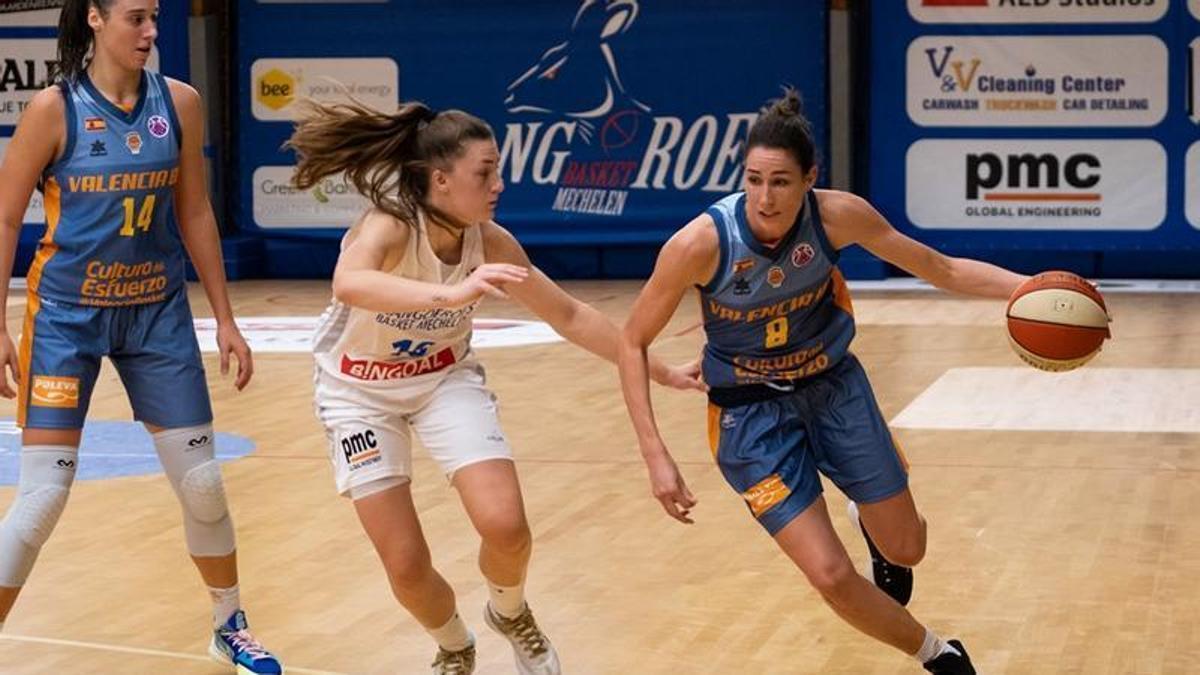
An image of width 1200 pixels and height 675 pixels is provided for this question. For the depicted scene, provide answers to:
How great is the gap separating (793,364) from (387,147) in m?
1.08

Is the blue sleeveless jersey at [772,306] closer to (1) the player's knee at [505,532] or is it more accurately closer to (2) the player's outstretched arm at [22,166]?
(1) the player's knee at [505,532]

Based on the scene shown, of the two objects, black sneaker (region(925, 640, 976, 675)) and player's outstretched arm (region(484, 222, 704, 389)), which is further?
player's outstretched arm (region(484, 222, 704, 389))

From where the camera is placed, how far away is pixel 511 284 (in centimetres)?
441

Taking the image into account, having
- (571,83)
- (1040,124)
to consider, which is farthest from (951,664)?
(571,83)

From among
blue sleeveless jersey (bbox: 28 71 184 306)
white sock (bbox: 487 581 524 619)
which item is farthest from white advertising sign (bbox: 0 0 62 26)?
white sock (bbox: 487 581 524 619)

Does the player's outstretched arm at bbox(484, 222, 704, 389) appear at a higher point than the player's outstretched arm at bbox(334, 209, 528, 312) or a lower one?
lower

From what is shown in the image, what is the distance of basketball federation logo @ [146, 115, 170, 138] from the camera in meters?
4.79

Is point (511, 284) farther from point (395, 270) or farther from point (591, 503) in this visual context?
point (591, 503)

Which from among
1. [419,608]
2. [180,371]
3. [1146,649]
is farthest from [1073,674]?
[180,371]

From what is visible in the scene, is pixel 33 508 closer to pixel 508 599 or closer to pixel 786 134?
pixel 508 599

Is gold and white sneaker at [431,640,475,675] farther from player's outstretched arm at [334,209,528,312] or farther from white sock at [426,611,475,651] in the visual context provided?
player's outstretched arm at [334,209,528,312]

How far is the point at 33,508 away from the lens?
183 inches

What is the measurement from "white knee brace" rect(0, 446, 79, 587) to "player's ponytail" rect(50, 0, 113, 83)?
0.91 m

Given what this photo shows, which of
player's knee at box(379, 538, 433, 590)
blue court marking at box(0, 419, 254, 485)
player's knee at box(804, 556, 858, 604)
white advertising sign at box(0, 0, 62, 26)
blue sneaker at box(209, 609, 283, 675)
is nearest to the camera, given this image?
player's knee at box(804, 556, 858, 604)
